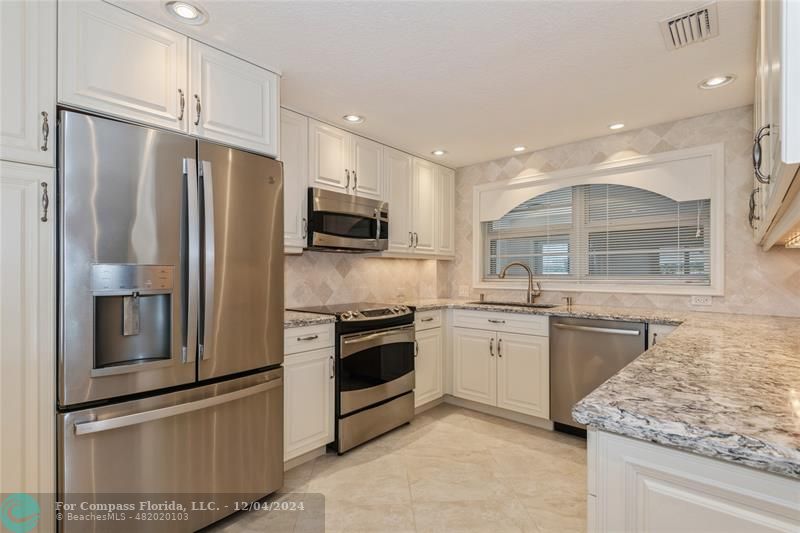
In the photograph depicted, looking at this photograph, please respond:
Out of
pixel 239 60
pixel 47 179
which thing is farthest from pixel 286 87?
pixel 47 179

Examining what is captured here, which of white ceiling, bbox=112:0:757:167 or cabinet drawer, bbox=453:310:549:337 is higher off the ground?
white ceiling, bbox=112:0:757:167

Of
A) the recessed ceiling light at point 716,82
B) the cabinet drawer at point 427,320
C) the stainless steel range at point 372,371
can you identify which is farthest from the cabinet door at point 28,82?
the recessed ceiling light at point 716,82

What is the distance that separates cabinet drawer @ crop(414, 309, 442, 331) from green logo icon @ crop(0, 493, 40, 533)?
2347mm

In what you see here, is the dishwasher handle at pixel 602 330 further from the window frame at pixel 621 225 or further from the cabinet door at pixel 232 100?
the cabinet door at pixel 232 100

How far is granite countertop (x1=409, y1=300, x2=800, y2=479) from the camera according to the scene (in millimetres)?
669

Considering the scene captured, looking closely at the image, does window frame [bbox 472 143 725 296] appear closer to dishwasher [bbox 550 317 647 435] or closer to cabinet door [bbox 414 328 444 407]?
dishwasher [bbox 550 317 647 435]

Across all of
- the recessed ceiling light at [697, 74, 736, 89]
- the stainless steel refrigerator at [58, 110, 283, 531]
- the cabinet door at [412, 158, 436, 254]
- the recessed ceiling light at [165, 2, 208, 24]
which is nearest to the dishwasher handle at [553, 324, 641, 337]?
the cabinet door at [412, 158, 436, 254]

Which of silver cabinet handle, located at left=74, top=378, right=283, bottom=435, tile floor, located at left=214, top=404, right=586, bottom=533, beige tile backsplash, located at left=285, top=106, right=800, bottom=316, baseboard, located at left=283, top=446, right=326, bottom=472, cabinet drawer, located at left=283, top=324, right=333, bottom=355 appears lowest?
tile floor, located at left=214, top=404, right=586, bottom=533

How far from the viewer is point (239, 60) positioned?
2.02 meters

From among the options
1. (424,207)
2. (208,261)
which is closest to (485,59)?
(208,261)

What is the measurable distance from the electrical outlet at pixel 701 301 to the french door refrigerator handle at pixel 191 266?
10.7ft

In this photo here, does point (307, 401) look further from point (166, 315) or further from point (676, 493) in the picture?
point (676, 493)

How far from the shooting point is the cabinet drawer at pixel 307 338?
2.30 meters

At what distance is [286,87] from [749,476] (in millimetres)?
2627
